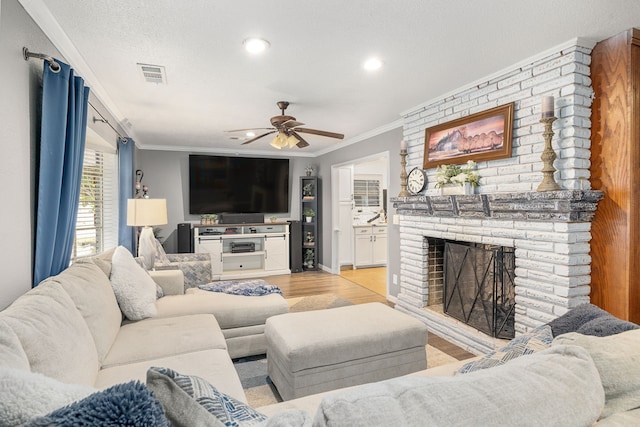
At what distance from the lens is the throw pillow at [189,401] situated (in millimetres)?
726

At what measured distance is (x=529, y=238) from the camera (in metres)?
2.62

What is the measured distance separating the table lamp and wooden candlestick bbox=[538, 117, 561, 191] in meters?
3.76

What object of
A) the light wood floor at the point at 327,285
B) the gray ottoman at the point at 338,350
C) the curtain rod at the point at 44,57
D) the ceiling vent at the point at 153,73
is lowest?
the light wood floor at the point at 327,285

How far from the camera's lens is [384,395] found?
0.68 m

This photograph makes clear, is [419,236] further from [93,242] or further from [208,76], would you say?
[93,242]

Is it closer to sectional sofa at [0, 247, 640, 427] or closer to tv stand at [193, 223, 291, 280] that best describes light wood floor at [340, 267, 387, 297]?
tv stand at [193, 223, 291, 280]

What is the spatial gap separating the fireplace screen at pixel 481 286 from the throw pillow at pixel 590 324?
149 centimetres

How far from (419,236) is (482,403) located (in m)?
3.23

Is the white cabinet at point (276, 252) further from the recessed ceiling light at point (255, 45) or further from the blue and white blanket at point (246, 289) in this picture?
the recessed ceiling light at point (255, 45)

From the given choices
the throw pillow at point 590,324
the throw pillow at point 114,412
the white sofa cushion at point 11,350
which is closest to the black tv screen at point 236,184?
the white sofa cushion at point 11,350

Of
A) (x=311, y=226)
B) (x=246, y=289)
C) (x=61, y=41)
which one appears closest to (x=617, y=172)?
(x=246, y=289)

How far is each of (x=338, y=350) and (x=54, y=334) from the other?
4.77ft

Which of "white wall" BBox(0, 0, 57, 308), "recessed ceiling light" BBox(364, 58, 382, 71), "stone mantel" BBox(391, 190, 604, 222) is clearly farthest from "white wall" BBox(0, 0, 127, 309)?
"stone mantel" BBox(391, 190, 604, 222)

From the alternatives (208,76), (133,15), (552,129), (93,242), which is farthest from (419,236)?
(93,242)
